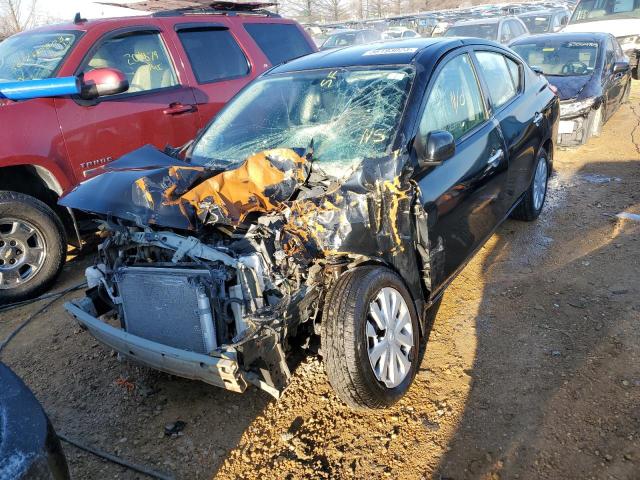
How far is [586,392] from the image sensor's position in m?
2.72

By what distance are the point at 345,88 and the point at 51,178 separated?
2501mm

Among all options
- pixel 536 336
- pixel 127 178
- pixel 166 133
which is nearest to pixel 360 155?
pixel 127 178

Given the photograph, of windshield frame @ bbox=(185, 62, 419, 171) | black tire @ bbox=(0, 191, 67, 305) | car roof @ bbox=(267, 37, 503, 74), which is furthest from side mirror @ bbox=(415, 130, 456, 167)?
black tire @ bbox=(0, 191, 67, 305)

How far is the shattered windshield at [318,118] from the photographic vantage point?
3.00 metres

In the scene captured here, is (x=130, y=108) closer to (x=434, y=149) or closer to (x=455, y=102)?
(x=455, y=102)

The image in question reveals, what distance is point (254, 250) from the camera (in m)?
2.44

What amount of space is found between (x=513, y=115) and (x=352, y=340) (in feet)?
8.57

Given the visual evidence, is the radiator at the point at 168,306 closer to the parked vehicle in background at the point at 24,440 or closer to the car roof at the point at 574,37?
the parked vehicle in background at the point at 24,440

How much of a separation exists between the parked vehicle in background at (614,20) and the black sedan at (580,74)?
10.7ft

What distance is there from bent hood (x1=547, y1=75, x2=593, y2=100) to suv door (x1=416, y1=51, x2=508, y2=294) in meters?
4.43

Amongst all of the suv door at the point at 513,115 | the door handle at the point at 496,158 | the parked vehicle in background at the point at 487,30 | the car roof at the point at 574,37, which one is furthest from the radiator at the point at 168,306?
the parked vehicle in background at the point at 487,30

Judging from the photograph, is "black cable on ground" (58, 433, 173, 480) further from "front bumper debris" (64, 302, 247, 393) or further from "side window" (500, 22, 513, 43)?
"side window" (500, 22, 513, 43)

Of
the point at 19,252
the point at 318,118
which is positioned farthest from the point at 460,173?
the point at 19,252

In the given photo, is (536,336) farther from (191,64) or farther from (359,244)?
(191,64)
